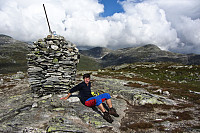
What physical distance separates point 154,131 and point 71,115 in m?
6.31

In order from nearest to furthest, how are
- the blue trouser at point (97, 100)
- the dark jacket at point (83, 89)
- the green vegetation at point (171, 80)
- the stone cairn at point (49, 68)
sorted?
the blue trouser at point (97, 100) < the dark jacket at point (83, 89) < the stone cairn at point (49, 68) < the green vegetation at point (171, 80)

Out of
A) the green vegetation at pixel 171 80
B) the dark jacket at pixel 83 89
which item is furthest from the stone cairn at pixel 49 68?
the green vegetation at pixel 171 80

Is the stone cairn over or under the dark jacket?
over

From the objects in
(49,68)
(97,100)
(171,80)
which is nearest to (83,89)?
(97,100)

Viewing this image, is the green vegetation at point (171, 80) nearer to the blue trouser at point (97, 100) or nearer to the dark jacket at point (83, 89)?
the blue trouser at point (97, 100)

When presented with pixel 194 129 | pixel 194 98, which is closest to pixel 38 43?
pixel 194 129

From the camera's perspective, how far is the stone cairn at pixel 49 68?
13.4 m

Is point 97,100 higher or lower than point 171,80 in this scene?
higher

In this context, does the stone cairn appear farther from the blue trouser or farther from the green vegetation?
the green vegetation

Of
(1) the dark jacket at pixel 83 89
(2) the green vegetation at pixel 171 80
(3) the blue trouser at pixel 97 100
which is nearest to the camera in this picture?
(3) the blue trouser at pixel 97 100

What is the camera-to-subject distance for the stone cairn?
13.4 meters

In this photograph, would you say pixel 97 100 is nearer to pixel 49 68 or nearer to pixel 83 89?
pixel 83 89

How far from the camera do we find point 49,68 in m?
13.5

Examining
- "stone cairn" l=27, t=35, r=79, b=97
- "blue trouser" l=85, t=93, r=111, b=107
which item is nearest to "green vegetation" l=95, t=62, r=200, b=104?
"blue trouser" l=85, t=93, r=111, b=107
